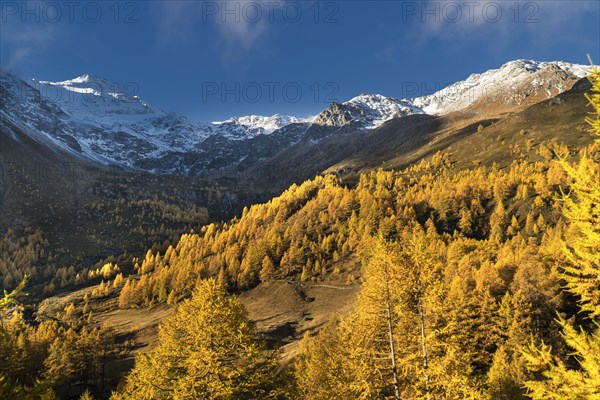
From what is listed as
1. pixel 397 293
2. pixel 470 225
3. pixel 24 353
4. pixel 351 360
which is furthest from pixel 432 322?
pixel 470 225

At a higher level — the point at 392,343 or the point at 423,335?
the point at 423,335

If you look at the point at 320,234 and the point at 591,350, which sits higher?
the point at 591,350

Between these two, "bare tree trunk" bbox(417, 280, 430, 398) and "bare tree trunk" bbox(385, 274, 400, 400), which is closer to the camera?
"bare tree trunk" bbox(417, 280, 430, 398)

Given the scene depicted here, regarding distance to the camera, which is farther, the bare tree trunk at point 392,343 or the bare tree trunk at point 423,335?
the bare tree trunk at point 392,343

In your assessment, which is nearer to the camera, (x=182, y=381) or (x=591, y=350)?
(x=591, y=350)

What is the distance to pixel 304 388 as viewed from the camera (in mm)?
45531

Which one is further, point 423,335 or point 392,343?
point 392,343

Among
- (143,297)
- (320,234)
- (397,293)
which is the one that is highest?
(397,293)

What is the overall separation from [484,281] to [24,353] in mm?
101206

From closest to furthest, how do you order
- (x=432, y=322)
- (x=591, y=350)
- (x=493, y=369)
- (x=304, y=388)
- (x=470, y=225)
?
(x=591, y=350)
(x=432, y=322)
(x=304, y=388)
(x=493, y=369)
(x=470, y=225)

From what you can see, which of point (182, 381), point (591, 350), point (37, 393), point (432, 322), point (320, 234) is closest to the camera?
point (591, 350)

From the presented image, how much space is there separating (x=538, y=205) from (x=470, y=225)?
2913 centimetres

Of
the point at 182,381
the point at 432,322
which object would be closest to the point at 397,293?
the point at 432,322

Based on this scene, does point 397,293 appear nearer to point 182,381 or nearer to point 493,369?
point 182,381
